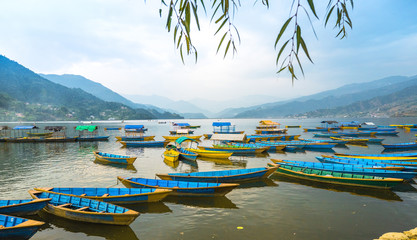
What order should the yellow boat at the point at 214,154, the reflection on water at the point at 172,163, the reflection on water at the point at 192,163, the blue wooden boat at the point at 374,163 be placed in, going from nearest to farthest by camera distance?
1. the blue wooden boat at the point at 374,163
2. the reflection on water at the point at 192,163
3. the reflection on water at the point at 172,163
4. the yellow boat at the point at 214,154

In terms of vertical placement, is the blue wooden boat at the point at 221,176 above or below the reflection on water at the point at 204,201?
above

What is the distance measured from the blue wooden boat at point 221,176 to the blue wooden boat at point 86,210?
22.2ft

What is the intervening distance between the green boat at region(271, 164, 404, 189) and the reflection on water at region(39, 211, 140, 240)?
53.4 ft

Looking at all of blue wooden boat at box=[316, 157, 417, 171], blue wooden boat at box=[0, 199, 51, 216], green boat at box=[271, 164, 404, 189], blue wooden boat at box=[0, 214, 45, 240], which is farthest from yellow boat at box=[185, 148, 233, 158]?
blue wooden boat at box=[0, 214, 45, 240]

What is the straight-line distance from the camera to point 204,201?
17062 millimetres

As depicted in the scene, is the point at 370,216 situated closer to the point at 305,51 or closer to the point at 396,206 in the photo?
the point at 396,206

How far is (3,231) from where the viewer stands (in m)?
10.0

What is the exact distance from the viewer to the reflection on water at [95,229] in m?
12.4

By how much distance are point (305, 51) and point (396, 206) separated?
64.3 ft

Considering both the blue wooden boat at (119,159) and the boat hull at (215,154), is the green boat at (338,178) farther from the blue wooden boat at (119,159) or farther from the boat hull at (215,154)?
the blue wooden boat at (119,159)

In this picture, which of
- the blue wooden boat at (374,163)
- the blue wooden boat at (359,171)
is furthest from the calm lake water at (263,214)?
the blue wooden boat at (374,163)

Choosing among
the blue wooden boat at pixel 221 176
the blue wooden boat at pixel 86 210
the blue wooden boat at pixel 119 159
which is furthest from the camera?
the blue wooden boat at pixel 119 159

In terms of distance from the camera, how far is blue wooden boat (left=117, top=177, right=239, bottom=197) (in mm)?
16741

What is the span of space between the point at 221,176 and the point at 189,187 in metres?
4.15
